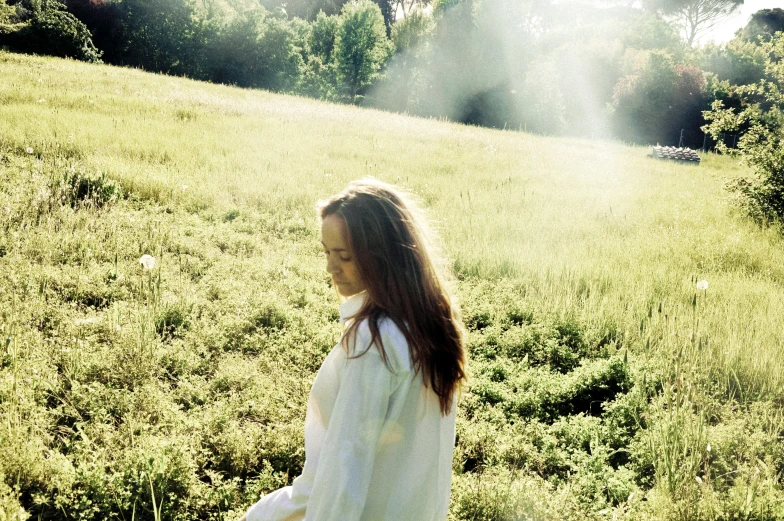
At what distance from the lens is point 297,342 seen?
179 inches

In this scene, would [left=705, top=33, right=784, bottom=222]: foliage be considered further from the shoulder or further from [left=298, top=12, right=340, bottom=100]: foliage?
[left=298, top=12, right=340, bottom=100]: foliage

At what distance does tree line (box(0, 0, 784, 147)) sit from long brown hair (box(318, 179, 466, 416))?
116 ft

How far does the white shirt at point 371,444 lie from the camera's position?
4.66 feet

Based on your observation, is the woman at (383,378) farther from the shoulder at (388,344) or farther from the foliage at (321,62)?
the foliage at (321,62)

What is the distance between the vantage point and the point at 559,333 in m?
4.88

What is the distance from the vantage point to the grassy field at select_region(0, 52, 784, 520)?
3.01 metres

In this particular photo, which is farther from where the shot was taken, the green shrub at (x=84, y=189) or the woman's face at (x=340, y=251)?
the green shrub at (x=84, y=189)

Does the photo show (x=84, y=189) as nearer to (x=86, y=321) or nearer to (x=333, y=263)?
(x=86, y=321)

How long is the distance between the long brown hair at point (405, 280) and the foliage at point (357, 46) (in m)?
42.6

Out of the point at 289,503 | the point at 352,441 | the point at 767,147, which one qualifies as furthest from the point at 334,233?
the point at 767,147

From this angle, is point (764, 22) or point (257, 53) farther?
point (764, 22)

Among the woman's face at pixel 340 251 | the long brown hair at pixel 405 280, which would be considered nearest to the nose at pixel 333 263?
the woman's face at pixel 340 251

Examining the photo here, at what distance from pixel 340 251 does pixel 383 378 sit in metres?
0.52

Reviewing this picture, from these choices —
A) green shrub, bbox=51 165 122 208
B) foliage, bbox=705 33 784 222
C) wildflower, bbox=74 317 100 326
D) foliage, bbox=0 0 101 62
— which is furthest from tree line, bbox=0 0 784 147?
wildflower, bbox=74 317 100 326
